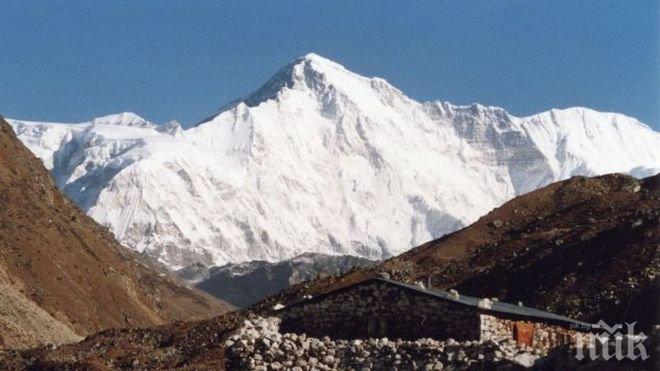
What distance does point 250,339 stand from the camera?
79.3 ft

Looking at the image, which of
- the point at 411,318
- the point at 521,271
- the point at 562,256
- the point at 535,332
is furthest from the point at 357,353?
the point at 521,271

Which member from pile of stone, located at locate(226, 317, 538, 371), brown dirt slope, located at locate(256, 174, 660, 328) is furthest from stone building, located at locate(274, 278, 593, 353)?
brown dirt slope, located at locate(256, 174, 660, 328)

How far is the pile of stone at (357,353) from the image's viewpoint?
2066 centimetres

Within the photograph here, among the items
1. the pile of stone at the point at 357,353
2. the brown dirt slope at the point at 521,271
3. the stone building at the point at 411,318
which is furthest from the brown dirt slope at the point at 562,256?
the pile of stone at the point at 357,353

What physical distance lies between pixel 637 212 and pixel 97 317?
69.5 meters

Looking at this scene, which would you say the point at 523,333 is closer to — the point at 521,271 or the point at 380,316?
the point at 380,316

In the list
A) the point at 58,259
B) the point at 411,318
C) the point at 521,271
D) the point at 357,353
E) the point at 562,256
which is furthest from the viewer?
the point at 58,259

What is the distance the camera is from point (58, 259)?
408 feet

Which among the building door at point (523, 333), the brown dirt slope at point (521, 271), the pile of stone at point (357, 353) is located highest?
the brown dirt slope at point (521, 271)

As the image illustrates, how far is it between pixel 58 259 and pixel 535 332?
10628 cm

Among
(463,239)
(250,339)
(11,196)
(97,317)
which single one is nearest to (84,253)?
(11,196)

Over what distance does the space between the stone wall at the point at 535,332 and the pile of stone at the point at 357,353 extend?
1.53 meters

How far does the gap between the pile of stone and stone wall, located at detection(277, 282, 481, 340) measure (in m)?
0.67

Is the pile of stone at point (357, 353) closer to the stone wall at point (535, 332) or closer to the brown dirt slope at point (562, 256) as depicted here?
the stone wall at point (535, 332)
